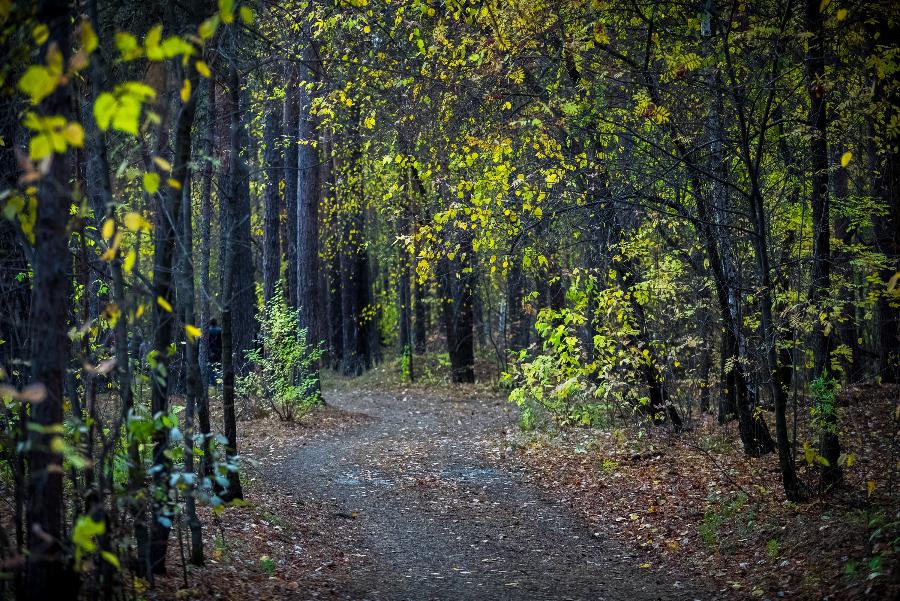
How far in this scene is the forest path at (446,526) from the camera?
20.9ft

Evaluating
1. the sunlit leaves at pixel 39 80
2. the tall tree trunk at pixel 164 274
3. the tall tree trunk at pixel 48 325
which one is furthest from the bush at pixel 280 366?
the sunlit leaves at pixel 39 80

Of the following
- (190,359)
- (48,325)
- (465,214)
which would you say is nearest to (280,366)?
(465,214)

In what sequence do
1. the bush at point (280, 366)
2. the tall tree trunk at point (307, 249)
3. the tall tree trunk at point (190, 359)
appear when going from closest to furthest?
the tall tree trunk at point (190, 359)
the bush at point (280, 366)
the tall tree trunk at point (307, 249)

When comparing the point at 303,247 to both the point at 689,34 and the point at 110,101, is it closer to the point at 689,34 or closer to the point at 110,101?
the point at 689,34

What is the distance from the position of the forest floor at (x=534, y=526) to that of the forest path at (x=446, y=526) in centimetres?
3

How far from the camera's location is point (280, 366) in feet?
47.2

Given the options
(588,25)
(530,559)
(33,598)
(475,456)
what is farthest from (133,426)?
(475,456)

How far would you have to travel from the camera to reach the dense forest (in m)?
3.66

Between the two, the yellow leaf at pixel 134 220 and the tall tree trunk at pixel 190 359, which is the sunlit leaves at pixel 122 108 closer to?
the yellow leaf at pixel 134 220

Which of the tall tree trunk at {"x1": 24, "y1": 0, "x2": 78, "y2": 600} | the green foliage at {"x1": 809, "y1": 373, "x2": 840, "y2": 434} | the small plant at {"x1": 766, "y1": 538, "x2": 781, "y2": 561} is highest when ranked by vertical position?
the tall tree trunk at {"x1": 24, "y1": 0, "x2": 78, "y2": 600}

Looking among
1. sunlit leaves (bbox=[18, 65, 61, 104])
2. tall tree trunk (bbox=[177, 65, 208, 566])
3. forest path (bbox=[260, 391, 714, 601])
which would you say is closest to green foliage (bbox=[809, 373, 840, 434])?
forest path (bbox=[260, 391, 714, 601])

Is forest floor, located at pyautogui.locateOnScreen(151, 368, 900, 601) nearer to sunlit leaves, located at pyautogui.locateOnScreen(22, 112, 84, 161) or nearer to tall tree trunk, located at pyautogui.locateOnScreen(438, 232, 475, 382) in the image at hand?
sunlit leaves, located at pyautogui.locateOnScreen(22, 112, 84, 161)

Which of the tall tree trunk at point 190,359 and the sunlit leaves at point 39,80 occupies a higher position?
the sunlit leaves at point 39,80

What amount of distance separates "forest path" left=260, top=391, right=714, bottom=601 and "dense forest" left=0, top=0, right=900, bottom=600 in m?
1.40
